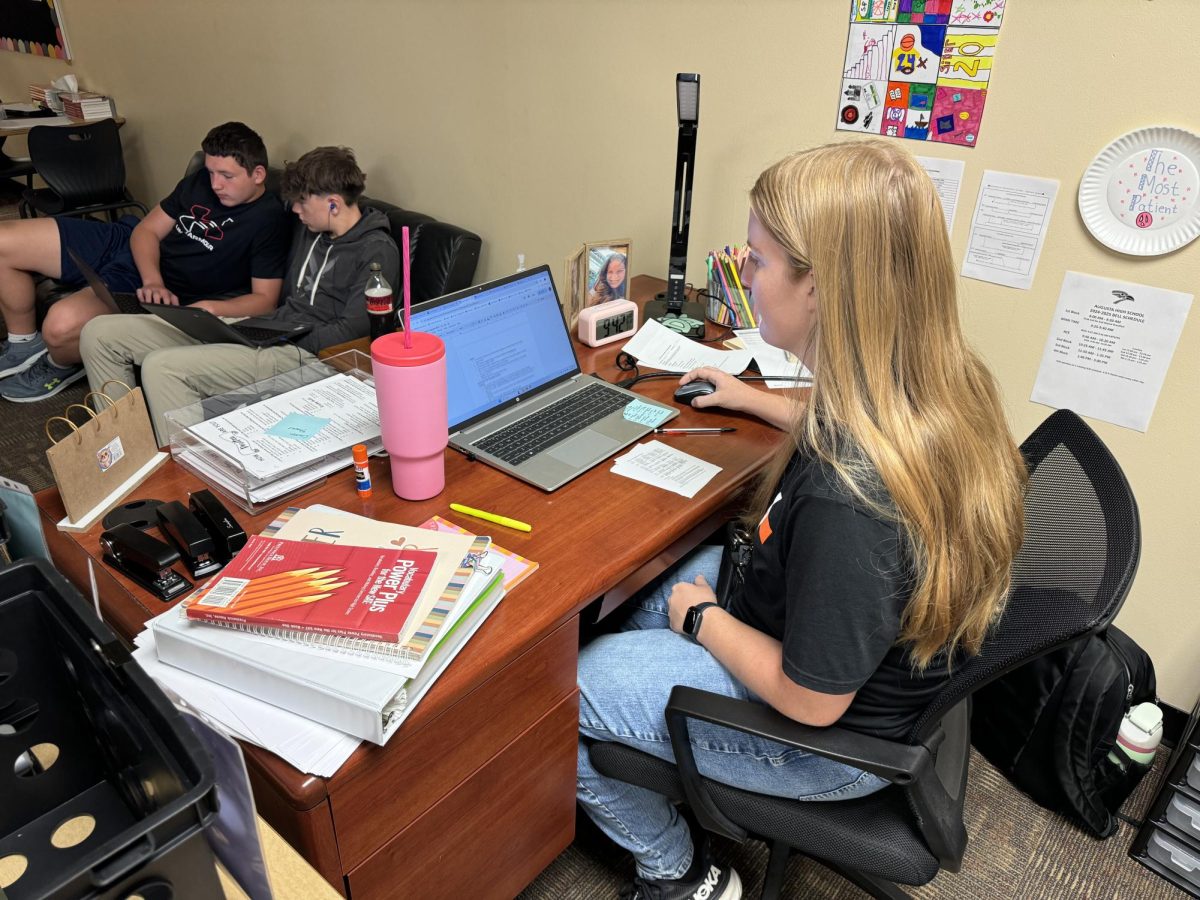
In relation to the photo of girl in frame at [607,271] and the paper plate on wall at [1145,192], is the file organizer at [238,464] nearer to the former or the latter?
the photo of girl in frame at [607,271]

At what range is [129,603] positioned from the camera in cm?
105

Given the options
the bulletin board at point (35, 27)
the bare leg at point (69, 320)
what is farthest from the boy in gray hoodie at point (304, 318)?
the bulletin board at point (35, 27)

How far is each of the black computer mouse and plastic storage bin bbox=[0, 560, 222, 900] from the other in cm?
112

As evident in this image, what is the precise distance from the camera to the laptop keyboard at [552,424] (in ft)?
4.62

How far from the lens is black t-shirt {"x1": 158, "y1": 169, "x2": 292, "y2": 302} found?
9.83ft

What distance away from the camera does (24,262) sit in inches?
125

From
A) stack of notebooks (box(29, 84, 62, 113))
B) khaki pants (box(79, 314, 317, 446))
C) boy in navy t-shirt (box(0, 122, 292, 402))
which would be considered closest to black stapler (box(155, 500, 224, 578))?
khaki pants (box(79, 314, 317, 446))

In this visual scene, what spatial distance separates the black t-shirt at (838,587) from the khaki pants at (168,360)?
1.81m

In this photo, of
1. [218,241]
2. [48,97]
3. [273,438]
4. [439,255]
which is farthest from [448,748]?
[48,97]

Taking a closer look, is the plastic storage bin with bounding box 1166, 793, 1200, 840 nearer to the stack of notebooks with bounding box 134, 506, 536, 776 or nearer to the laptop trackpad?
the laptop trackpad

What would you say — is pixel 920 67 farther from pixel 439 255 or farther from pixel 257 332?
pixel 257 332

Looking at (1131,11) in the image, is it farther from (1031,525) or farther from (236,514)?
(236,514)

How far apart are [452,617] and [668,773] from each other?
1.46 feet

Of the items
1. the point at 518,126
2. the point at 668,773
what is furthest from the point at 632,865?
the point at 518,126
